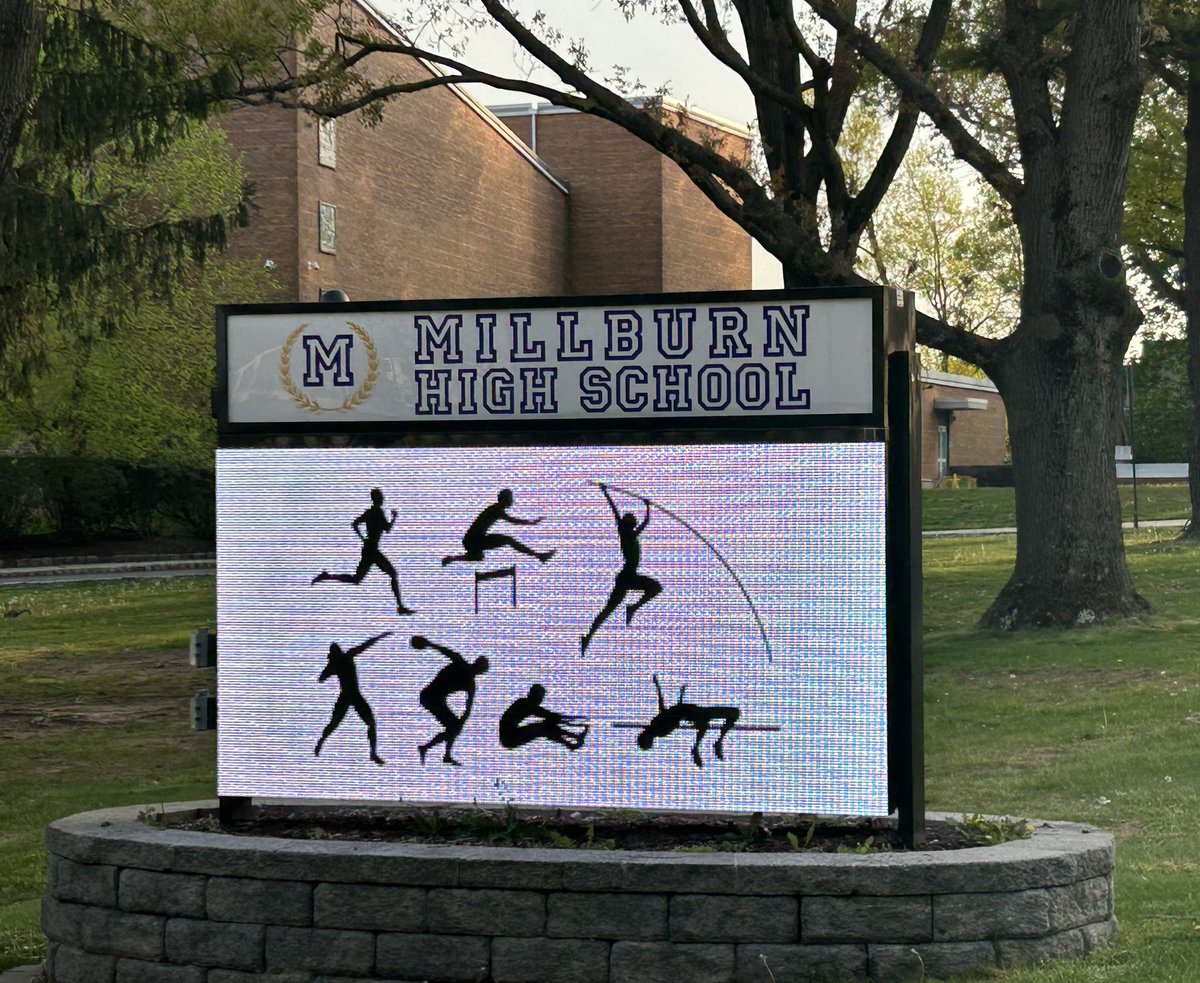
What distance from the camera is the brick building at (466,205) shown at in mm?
42656

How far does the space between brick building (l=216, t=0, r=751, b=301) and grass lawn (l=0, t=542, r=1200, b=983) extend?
8.81 metres

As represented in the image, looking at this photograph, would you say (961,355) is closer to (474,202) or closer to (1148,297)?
(1148,297)

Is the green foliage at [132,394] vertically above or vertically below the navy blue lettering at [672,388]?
above

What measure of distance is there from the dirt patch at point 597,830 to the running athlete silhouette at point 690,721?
1.06 ft

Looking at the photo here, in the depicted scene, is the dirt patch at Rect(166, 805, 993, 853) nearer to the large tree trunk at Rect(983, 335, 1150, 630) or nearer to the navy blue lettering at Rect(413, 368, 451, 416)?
the navy blue lettering at Rect(413, 368, 451, 416)

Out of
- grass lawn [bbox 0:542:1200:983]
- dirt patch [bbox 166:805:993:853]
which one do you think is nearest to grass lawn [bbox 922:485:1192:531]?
grass lawn [bbox 0:542:1200:983]

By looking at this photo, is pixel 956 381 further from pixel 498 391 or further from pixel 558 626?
pixel 558 626

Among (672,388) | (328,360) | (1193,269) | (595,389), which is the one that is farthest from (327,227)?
(672,388)

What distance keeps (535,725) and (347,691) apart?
0.72 meters

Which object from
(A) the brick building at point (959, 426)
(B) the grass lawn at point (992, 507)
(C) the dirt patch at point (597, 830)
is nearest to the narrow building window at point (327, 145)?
(B) the grass lawn at point (992, 507)

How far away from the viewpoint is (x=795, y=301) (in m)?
5.92

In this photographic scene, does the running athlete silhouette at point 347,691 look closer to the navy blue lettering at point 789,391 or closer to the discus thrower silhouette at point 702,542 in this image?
the discus thrower silhouette at point 702,542

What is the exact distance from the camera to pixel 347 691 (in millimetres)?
6125

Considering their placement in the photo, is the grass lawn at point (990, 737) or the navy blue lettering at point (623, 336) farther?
the grass lawn at point (990, 737)
